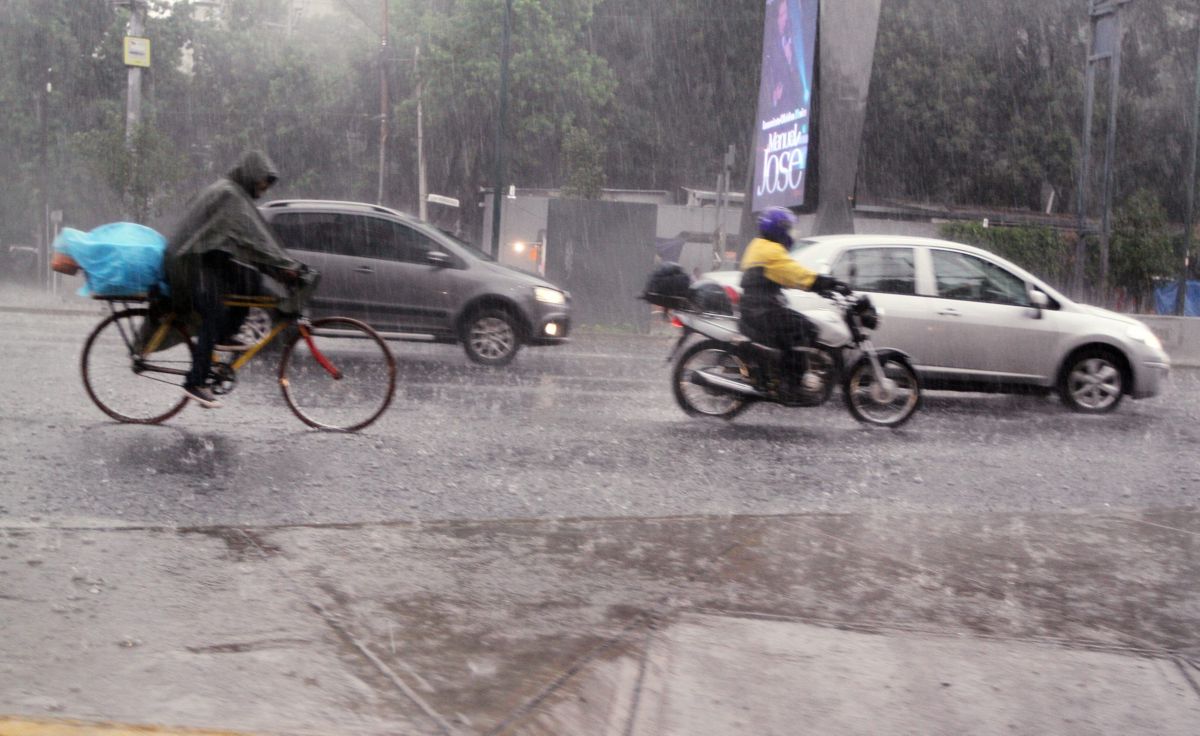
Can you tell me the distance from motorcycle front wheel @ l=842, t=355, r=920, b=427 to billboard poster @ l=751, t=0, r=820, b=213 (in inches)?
426

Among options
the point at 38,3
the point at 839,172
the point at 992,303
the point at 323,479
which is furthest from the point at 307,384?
the point at 38,3

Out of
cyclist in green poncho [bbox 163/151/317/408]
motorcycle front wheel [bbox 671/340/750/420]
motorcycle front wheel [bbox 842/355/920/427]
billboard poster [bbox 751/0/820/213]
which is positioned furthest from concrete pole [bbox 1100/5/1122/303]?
cyclist in green poncho [bbox 163/151/317/408]

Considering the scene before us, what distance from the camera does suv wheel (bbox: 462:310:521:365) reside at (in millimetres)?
13359

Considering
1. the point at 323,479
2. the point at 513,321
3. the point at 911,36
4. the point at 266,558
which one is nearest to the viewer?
the point at 266,558

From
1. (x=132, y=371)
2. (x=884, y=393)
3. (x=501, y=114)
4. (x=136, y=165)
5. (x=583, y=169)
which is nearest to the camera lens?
(x=132, y=371)

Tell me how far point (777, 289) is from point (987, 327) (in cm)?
Answer: 315

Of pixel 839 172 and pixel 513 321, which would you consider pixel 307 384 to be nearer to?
pixel 513 321

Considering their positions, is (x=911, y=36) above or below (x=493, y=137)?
above

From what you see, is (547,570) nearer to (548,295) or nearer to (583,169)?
(548,295)

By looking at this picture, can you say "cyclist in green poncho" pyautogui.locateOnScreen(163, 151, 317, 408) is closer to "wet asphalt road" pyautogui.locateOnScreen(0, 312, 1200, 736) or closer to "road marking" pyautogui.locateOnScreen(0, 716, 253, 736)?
"wet asphalt road" pyautogui.locateOnScreen(0, 312, 1200, 736)

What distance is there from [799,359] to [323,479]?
4.01 metres

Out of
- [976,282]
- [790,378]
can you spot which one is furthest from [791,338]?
[976,282]

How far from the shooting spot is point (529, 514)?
19.4ft

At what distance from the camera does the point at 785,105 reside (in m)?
21.8
